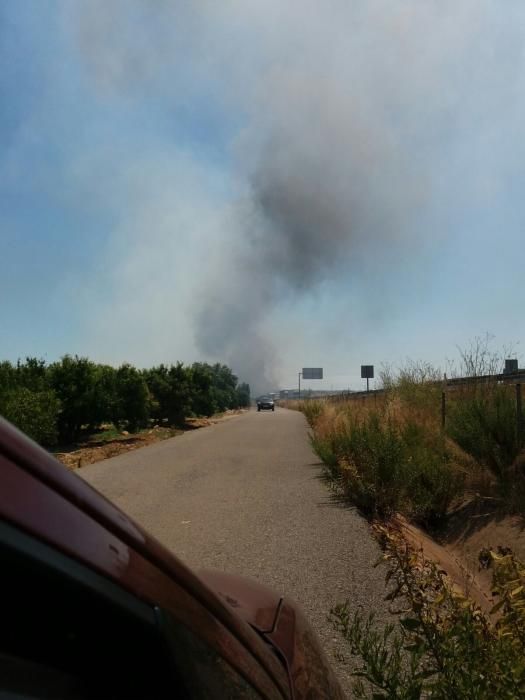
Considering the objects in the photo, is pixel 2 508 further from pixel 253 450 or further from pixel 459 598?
pixel 253 450

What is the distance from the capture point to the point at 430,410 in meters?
13.2

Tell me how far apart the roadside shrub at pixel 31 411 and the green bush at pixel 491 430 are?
39.6ft

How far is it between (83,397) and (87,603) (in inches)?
972

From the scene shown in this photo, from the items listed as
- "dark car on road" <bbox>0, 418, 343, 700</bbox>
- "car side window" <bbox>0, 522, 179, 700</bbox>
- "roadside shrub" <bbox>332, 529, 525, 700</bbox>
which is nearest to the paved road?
"roadside shrub" <bbox>332, 529, 525, 700</bbox>

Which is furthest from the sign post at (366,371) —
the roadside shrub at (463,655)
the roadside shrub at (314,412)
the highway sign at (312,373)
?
the highway sign at (312,373)

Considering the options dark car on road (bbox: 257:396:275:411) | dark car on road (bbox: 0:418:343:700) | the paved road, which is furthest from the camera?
dark car on road (bbox: 257:396:275:411)

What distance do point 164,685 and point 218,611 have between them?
0.78 ft

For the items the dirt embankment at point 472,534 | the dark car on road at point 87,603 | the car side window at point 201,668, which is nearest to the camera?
the dark car on road at point 87,603

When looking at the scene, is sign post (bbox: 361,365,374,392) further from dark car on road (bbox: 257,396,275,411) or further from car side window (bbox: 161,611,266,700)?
dark car on road (bbox: 257,396,275,411)

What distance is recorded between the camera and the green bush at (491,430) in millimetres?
9617

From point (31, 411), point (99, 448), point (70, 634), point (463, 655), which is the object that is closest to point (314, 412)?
point (99, 448)

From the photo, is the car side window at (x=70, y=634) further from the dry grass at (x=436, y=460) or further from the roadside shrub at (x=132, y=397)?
the roadside shrub at (x=132, y=397)

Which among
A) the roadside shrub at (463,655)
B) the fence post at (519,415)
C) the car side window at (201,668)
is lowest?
the roadside shrub at (463,655)

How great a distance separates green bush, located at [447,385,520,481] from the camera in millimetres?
9617
